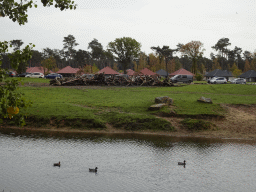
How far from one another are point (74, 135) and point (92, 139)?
202 centimetres

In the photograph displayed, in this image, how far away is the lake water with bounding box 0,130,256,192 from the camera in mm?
13703

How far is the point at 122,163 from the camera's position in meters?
16.6

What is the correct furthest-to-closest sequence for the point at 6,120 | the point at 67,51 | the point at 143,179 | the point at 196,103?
the point at 67,51 → the point at 196,103 → the point at 6,120 → the point at 143,179

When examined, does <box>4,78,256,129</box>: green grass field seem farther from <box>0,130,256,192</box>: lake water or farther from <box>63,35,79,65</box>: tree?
<box>63,35,79,65</box>: tree

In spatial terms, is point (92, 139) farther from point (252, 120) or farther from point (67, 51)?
point (67, 51)

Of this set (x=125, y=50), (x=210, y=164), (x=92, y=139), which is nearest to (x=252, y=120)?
(x=210, y=164)

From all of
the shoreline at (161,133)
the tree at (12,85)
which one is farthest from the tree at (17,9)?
the shoreline at (161,133)

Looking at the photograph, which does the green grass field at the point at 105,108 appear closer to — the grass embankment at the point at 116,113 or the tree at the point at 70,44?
the grass embankment at the point at 116,113

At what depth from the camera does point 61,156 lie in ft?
57.9

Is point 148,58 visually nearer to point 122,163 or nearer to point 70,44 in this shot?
point 70,44

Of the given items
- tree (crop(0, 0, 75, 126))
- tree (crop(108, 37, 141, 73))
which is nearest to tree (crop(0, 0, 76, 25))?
tree (crop(0, 0, 75, 126))

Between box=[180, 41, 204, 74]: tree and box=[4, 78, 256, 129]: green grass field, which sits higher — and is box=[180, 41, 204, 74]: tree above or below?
above

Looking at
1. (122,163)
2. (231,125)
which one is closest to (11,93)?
(122,163)

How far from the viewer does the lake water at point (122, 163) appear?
13.7 m
